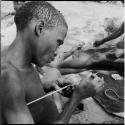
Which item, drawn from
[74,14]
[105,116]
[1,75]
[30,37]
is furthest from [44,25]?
[74,14]

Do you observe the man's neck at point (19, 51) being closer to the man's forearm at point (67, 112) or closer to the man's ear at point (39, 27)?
the man's ear at point (39, 27)

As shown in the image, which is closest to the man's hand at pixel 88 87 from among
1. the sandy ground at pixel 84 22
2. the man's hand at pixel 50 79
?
the man's hand at pixel 50 79

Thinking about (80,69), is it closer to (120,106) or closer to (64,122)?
(120,106)

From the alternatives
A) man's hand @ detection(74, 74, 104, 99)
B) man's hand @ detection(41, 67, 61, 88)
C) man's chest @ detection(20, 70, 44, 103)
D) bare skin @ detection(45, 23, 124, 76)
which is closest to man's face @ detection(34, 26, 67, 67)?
man's chest @ detection(20, 70, 44, 103)

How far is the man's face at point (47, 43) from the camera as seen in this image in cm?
200

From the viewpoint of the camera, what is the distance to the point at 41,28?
6.47 ft

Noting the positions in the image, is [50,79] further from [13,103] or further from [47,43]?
[13,103]

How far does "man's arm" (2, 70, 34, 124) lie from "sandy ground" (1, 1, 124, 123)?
Answer: 60.0 inches

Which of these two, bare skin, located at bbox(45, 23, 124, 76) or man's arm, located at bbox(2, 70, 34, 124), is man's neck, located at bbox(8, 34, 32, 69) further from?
bare skin, located at bbox(45, 23, 124, 76)

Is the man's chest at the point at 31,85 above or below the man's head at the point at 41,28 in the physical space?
below

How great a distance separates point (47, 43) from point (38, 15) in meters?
0.19

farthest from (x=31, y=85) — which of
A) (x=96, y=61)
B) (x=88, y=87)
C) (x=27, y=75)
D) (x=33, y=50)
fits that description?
(x=96, y=61)

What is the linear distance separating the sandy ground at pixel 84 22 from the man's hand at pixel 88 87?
114 centimetres

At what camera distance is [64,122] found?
6.59 feet
